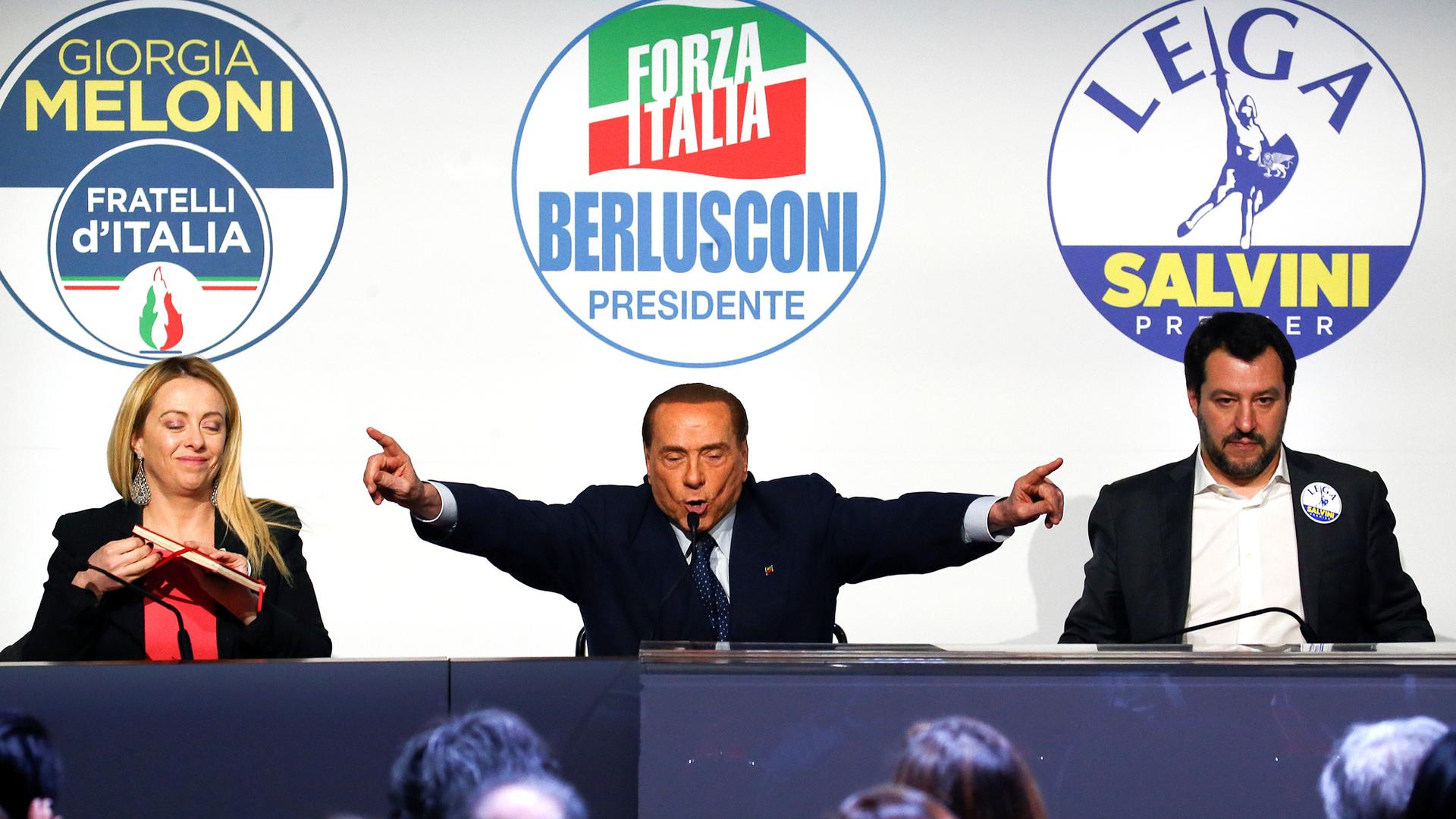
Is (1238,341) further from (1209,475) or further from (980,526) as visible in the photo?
(980,526)

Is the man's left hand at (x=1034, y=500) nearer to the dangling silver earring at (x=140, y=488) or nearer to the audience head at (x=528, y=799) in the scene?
the audience head at (x=528, y=799)

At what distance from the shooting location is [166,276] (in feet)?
12.1

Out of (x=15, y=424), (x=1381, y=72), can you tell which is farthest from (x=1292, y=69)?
(x=15, y=424)

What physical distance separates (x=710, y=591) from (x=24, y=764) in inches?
46.3

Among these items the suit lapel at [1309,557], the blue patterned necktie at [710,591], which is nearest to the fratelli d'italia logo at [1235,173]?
the suit lapel at [1309,557]

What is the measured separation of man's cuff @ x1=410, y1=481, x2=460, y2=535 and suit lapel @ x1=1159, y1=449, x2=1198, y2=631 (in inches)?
50.2

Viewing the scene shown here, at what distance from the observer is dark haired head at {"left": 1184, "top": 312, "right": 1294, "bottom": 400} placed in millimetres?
2746

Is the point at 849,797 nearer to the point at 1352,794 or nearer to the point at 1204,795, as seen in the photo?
the point at 1204,795

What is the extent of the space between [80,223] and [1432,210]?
11.1 feet

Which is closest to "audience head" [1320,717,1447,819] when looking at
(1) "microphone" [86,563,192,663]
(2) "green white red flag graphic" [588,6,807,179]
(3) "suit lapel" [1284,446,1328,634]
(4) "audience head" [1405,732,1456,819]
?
(4) "audience head" [1405,732,1456,819]

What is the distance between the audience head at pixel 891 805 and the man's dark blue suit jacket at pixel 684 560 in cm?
98

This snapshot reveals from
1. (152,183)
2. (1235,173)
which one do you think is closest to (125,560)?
(152,183)

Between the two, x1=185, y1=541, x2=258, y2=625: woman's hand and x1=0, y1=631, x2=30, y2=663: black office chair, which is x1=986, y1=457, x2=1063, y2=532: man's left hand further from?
x1=0, y1=631, x2=30, y2=663: black office chair

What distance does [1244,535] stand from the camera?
2.79 meters
